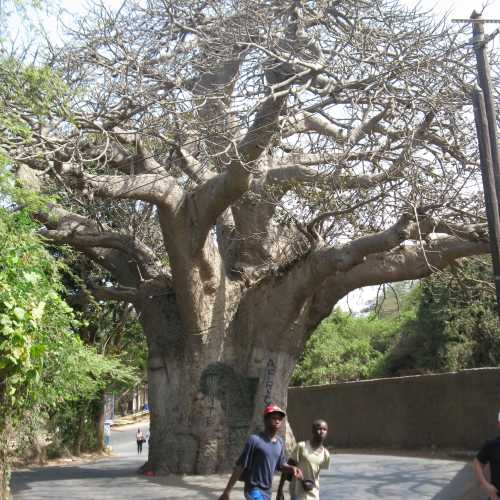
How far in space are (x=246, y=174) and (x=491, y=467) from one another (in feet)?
21.9

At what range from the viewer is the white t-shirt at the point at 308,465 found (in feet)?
21.0

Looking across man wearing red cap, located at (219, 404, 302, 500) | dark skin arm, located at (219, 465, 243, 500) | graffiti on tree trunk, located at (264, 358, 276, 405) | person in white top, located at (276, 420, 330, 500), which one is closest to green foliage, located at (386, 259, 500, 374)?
graffiti on tree trunk, located at (264, 358, 276, 405)

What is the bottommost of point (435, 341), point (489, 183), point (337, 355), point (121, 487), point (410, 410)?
point (121, 487)

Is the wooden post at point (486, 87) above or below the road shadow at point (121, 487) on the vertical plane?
above

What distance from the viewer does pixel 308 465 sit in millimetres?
6586

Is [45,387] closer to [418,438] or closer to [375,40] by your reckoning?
[375,40]

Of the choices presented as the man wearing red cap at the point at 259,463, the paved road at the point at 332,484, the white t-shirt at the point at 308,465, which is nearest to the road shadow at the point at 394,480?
the paved road at the point at 332,484

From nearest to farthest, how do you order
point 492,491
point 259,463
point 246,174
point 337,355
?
point 492,491, point 259,463, point 246,174, point 337,355

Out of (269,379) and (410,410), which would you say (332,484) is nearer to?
(269,379)

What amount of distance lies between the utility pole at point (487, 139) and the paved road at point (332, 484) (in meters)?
3.18

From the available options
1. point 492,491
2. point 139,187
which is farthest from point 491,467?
point 139,187

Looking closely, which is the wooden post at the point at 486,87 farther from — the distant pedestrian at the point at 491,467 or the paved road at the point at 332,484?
the paved road at the point at 332,484

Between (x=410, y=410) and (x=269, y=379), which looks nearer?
(x=269, y=379)

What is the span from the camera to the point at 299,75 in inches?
432
